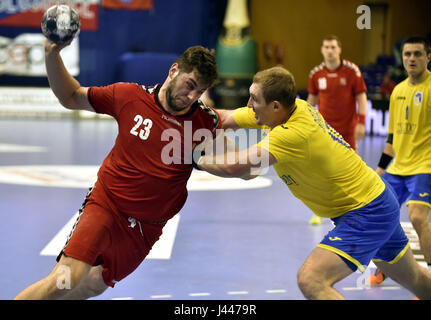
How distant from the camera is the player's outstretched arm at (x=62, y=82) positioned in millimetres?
3338

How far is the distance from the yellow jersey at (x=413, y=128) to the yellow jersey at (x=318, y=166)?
1.58 m

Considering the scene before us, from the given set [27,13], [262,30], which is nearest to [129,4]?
[27,13]

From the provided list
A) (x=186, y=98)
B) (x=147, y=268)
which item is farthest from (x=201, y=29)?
(x=186, y=98)

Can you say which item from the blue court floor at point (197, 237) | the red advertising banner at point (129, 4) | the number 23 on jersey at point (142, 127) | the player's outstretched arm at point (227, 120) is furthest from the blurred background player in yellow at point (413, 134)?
the red advertising banner at point (129, 4)

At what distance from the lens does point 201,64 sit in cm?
348

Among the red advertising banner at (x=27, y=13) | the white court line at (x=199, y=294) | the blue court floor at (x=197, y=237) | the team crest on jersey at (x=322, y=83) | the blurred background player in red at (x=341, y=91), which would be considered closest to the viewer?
the white court line at (x=199, y=294)

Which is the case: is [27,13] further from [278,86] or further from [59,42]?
[278,86]

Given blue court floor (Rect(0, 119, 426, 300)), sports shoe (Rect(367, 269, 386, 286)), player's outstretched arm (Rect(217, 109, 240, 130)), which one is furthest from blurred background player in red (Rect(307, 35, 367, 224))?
player's outstretched arm (Rect(217, 109, 240, 130))

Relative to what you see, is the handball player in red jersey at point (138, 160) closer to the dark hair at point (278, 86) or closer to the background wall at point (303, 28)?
the dark hair at point (278, 86)

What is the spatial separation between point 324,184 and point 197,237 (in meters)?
3.11

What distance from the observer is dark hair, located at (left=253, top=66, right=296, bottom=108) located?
3424mm

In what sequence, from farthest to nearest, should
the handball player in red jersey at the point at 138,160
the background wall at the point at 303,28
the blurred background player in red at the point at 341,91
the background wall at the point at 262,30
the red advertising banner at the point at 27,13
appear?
the background wall at the point at 303,28 < the background wall at the point at 262,30 < the red advertising banner at the point at 27,13 < the blurred background player in red at the point at 341,91 < the handball player in red jersey at the point at 138,160
